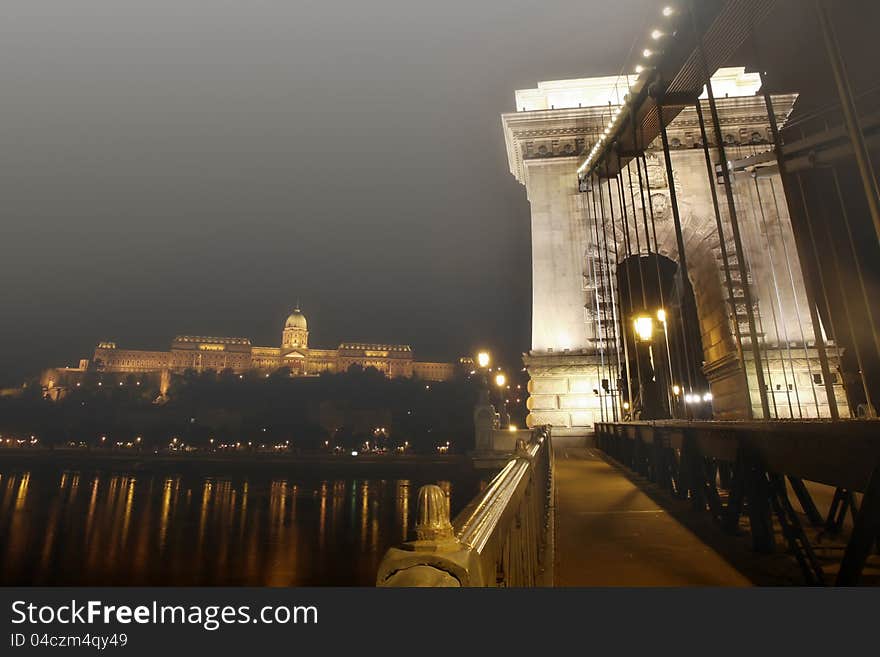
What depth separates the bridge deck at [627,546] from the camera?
12.0 ft

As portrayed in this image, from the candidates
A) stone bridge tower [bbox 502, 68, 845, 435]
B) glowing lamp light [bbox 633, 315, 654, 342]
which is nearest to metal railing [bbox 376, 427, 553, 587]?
glowing lamp light [bbox 633, 315, 654, 342]

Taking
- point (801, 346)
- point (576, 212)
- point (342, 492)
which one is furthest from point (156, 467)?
point (801, 346)

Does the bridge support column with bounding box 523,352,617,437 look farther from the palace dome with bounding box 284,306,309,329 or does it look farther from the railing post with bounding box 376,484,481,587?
the palace dome with bounding box 284,306,309,329

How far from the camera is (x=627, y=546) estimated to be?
453 cm

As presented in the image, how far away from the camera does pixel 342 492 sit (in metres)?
42.4

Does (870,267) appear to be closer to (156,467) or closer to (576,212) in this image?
(576,212)

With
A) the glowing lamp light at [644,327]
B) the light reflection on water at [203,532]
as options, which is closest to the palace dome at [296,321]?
the light reflection on water at [203,532]

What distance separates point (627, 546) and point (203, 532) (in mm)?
31082

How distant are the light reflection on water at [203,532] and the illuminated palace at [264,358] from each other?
60.2m

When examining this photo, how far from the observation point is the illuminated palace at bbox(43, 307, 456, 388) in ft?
337

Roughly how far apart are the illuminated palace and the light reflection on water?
6015 centimetres

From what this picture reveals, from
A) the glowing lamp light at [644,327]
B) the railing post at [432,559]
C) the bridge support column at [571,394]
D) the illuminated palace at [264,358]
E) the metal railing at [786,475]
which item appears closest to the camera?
the railing post at [432,559]

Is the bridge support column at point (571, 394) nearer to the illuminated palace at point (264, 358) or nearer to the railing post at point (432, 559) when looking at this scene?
the railing post at point (432, 559)

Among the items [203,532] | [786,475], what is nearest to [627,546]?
[786,475]
